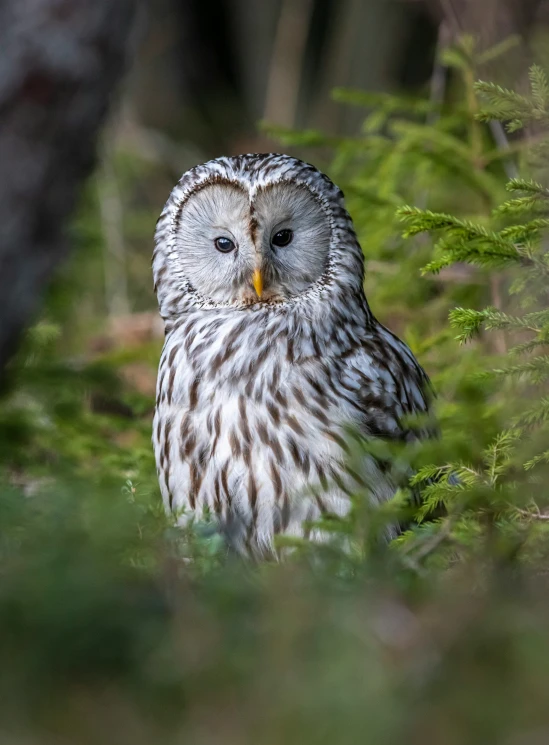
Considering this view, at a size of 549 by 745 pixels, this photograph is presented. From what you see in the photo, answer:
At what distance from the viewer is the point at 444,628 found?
5.66ft

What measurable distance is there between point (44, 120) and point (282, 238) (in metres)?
1.76

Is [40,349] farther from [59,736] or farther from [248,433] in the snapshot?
[59,736]

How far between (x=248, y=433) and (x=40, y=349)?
2.29 meters

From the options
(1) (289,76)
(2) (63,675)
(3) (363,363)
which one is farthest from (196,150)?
(2) (63,675)

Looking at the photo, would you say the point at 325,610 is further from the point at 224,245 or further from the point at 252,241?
the point at 224,245

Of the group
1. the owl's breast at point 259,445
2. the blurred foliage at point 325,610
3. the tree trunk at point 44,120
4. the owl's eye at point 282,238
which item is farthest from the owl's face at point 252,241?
the tree trunk at point 44,120

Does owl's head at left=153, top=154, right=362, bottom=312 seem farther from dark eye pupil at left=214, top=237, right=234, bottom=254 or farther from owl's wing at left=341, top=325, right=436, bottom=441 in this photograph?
owl's wing at left=341, top=325, right=436, bottom=441

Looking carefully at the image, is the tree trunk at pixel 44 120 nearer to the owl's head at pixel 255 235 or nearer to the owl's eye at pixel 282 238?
the owl's head at pixel 255 235

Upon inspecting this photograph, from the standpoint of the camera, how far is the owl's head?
392cm

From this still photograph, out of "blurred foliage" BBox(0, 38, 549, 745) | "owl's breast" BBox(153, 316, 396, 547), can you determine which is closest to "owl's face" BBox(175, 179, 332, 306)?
"owl's breast" BBox(153, 316, 396, 547)

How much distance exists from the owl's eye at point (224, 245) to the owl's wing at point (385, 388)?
0.60 metres

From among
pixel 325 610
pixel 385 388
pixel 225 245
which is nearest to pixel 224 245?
pixel 225 245

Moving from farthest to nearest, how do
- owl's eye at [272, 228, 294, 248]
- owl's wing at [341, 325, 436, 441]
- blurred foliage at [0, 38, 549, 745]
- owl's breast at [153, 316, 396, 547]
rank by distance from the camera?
1. owl's eye at [272, 228, 294, 248]
2. owl's wing at [341, 325, 436, 441]
3. owl's breast at [153, 316, 396, 547]
4. blurred foliage at [0, 38, 549, 745]

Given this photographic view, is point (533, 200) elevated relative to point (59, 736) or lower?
elevated
